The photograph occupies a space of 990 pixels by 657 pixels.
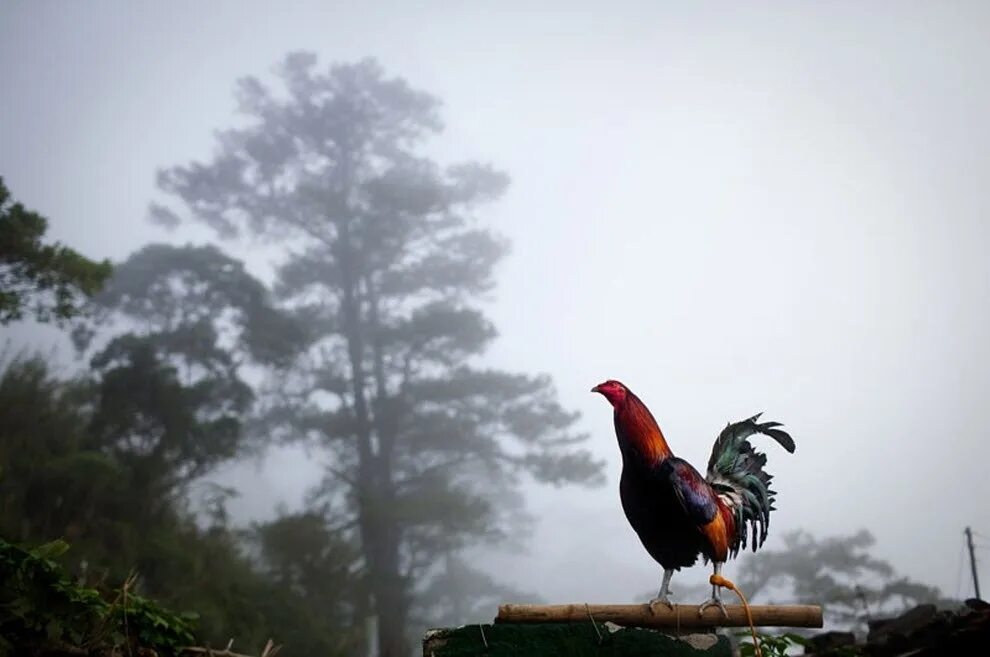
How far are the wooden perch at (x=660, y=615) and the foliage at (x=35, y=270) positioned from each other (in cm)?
541

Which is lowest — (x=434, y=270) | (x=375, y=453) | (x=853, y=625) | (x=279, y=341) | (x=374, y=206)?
(x=853, y=625)

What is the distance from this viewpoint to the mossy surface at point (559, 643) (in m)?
1.62

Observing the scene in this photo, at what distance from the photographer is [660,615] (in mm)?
1747

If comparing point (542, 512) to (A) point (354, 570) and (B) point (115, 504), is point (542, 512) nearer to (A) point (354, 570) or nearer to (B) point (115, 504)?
(A) point (354, 570)

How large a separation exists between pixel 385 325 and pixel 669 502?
866cm

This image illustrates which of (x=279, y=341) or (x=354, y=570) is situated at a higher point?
(x=279, y=341)

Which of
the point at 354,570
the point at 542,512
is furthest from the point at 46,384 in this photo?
the point at 542,512

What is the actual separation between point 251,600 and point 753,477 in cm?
584

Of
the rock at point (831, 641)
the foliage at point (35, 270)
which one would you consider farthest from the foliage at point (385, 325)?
the rock at point (831, 641)

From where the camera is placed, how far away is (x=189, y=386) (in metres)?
7.90

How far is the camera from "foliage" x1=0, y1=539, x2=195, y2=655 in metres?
2.63

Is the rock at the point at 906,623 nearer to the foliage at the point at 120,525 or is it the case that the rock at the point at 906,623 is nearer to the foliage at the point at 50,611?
the foliage at the point at 50,611

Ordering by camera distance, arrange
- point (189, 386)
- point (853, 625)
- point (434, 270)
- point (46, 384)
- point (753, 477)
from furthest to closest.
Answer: point (434, 270), point (189, 386), point (46, 384), point (853, 625), point (753, 477)

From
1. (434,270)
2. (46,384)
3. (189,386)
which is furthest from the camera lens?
(434,270)
